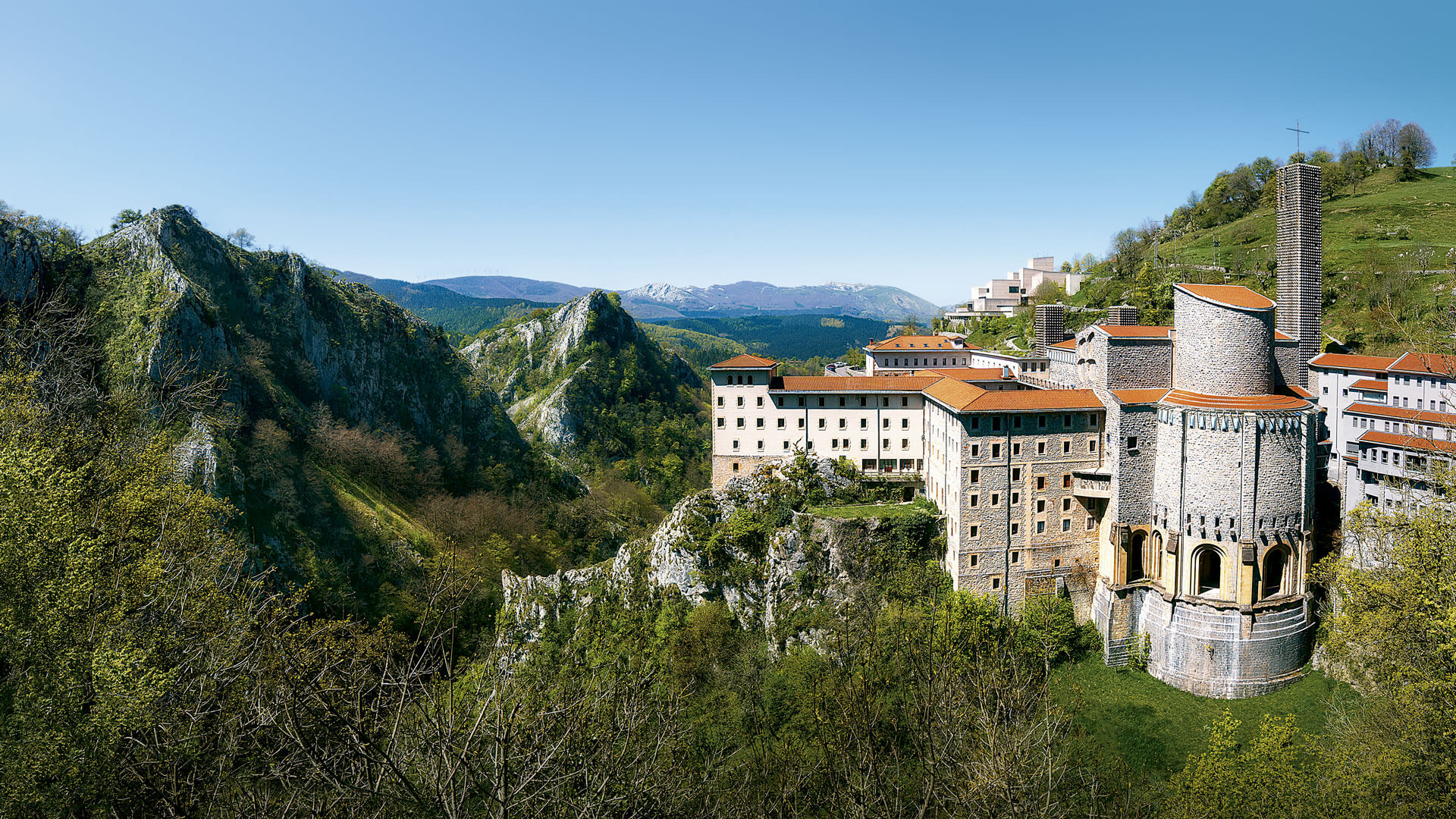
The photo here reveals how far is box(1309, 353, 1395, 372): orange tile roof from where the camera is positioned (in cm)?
4822

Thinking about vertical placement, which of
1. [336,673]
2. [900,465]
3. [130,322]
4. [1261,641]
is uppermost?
[130,322]

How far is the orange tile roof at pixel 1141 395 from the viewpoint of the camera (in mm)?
44000

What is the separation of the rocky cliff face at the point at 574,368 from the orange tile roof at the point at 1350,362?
8871 centimetres

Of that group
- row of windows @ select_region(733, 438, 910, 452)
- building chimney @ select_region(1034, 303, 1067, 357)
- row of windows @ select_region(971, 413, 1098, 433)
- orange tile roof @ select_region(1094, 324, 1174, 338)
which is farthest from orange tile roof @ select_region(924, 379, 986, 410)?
building chimney @ select_region(1034, 303, 1067, 357)

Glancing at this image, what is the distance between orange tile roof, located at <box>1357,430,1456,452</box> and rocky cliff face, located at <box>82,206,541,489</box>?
7310cm

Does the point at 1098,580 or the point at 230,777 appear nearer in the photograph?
the point at 230,777

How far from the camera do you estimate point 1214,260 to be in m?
95.5

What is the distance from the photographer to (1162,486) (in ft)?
142

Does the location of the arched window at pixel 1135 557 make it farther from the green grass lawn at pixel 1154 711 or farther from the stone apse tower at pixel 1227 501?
the green grass lawn at pixel 1154 711

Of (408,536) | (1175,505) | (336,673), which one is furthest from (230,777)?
(408,536)

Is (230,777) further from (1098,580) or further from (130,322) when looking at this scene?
(130,322)

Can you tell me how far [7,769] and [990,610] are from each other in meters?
44.0

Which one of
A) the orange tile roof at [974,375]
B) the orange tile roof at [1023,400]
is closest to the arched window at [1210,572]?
the orange tile roof at [1023,400]

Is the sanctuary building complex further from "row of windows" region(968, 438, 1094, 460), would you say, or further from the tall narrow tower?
the tall narrow tower
